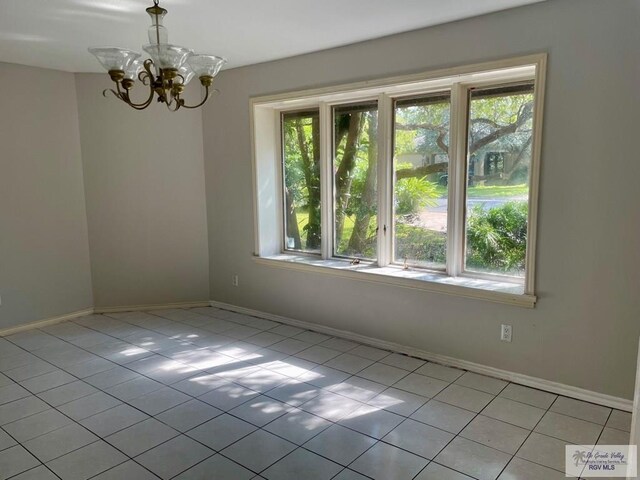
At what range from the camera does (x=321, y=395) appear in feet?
9.28

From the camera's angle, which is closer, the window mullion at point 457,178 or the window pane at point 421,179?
the window mullion at point 457,178

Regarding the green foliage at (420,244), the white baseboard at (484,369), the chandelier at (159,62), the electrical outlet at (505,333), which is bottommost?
the white baseboard at (484,369)

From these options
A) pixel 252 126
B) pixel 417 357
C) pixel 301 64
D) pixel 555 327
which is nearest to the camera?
pixel 555 327

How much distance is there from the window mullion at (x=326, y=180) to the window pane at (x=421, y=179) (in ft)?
2.09

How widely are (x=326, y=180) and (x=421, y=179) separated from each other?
0.89 meters

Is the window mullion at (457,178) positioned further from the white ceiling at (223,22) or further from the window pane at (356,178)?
the window pane at (356,178)

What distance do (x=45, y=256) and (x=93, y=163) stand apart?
3.22ft

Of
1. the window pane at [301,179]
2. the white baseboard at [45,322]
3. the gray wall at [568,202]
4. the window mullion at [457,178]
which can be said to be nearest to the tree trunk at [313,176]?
the window pane at [301,179]

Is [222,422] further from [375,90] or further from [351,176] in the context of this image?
[375,90]

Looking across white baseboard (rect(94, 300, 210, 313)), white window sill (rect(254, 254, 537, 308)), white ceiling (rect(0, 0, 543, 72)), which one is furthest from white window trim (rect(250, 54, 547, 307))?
white baseboard (rect(94, 300, 210, 313))

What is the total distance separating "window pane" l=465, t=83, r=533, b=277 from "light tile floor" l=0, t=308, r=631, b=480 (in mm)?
861

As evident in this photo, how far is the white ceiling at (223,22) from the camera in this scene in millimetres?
2609

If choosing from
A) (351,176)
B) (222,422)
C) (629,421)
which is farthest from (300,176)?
(629,421)

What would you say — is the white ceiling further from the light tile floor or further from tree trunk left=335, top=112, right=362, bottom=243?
the light tile floor
